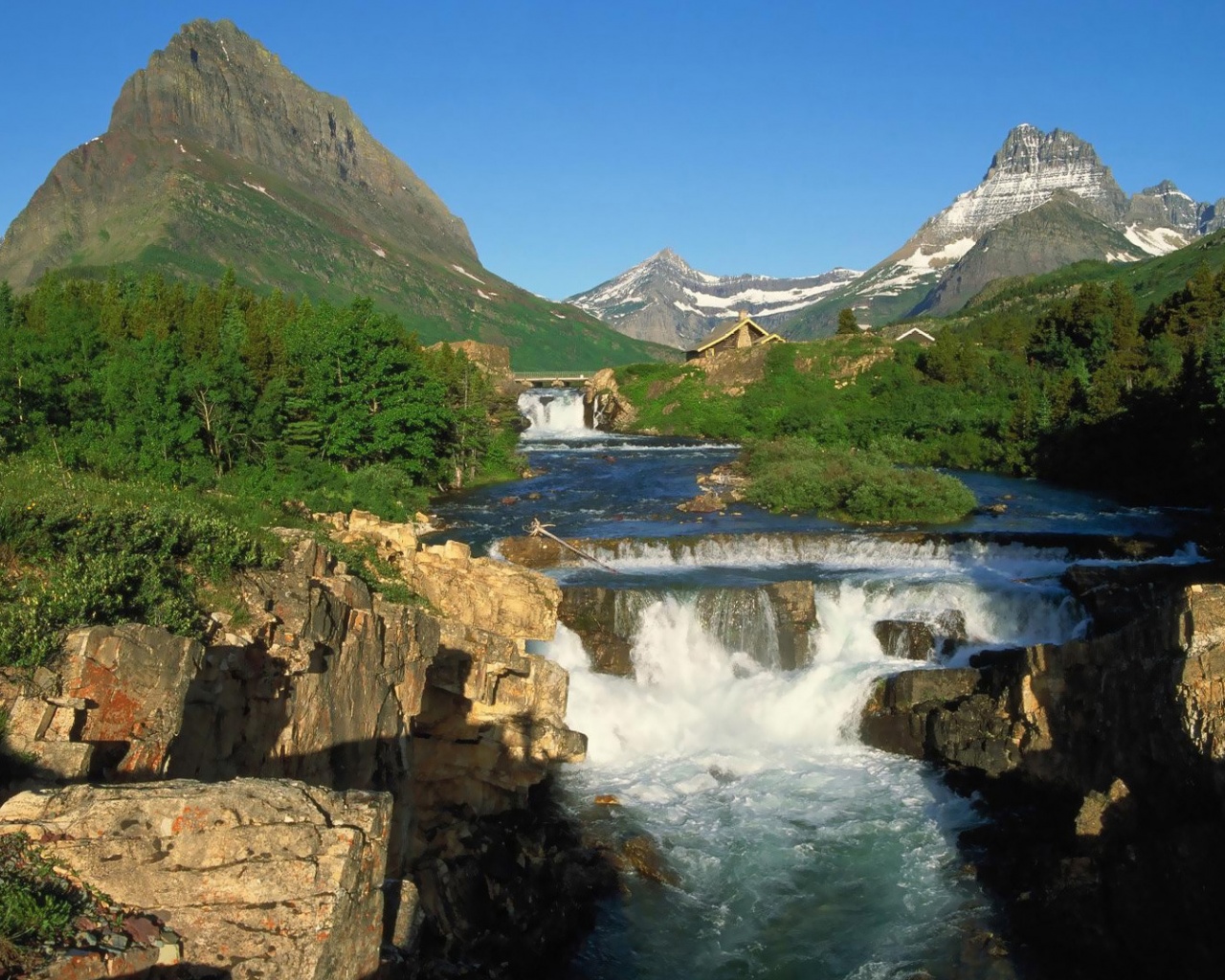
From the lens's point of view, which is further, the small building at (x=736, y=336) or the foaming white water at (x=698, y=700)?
the small building at (x=736, y=336)

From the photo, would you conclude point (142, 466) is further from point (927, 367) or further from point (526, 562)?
point (927, 367)

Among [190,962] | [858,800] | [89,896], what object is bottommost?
[858,800]

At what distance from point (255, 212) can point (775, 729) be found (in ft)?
387

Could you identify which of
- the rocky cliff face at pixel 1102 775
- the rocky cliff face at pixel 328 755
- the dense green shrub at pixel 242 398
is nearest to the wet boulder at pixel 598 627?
the rocky cliff face at pixel 328 755

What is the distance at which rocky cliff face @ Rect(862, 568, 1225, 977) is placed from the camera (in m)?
10.3

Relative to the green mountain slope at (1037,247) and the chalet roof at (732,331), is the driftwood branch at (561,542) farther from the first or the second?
the green mountain slope at (1037,247)

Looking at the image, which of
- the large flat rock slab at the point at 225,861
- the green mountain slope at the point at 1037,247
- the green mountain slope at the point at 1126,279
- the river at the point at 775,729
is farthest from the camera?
the green mountain slope at the point at 1037,247

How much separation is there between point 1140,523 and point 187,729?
25.0m

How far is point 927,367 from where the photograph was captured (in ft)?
160

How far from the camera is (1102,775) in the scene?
42.8 feet

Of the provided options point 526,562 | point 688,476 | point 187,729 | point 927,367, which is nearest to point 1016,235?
point 927,367

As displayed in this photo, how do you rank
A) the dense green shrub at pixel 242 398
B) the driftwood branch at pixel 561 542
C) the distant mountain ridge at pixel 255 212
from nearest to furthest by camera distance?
the dense green shrub at pixel 242 398 → the driftwood branch at pixel 561 542 → the distant mountain ridge at pixel 255 212

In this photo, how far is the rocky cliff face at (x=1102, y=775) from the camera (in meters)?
10.3

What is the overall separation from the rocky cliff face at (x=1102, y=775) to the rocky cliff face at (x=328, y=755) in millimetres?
5432
